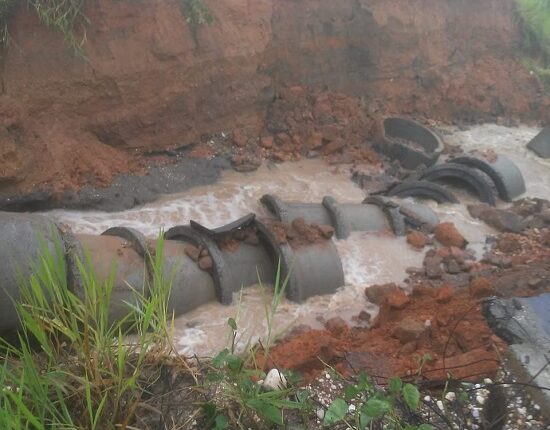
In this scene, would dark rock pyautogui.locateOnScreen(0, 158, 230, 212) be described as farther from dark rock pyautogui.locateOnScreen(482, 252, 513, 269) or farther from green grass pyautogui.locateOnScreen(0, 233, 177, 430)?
green grass pyautogui.locateOnScreen(0, 233, 177, 430)

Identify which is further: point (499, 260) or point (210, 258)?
point (499, 260)

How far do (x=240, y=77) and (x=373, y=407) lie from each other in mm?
6402

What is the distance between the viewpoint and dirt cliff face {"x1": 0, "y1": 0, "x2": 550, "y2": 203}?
6.53 meters

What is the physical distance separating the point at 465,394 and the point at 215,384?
1.17 metres

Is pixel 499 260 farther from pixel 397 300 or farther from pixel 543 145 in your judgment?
pixel 543 145

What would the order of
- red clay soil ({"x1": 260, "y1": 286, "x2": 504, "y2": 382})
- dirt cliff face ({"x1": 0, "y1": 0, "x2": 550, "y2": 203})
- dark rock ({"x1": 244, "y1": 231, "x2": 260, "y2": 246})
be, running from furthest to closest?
dirt cliff face ({"x1": 0, "y1": 0, "x2": 550, "y2": 203}) < dark rock ({"x1": 244, "y1": 231, "x2": 260, "y2": 246}) < red clay soil ({"x1": 260, "y1": 286, "x2": 504, "y2": 382})

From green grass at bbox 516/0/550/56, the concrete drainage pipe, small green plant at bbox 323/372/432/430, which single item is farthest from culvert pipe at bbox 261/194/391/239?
green grass at bbox 516/0/550/56

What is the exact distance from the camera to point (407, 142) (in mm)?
9250

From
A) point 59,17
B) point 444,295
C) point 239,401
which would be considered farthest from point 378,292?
point 59,17

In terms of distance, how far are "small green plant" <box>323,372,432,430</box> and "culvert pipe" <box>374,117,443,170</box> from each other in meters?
5.92

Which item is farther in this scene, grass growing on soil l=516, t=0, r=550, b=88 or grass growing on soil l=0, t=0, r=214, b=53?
grass growing on soil l=516, t=0, r=550, b=88

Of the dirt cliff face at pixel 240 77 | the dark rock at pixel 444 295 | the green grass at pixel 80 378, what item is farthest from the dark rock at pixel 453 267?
the green grass at pixel 80 378

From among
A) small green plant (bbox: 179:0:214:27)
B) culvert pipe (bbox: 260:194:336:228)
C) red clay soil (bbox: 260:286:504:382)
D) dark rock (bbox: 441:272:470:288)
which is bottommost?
dark rock (bbox: 441:272:470:288)

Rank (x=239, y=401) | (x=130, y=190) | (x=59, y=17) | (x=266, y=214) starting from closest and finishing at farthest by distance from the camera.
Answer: (x=239, y=401) → (x=59, y=17) → (x=266, y=214) → (x=130, y=190)
